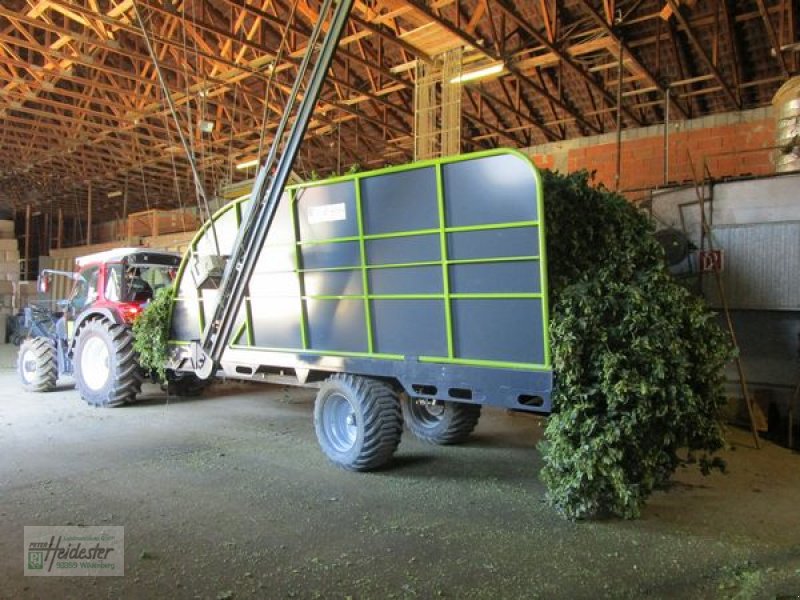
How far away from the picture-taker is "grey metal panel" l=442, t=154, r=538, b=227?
4277mm

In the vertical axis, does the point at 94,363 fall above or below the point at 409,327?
below

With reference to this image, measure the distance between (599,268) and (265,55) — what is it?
10596 millimetres

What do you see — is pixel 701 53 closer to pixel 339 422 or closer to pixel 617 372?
pixel 617 372

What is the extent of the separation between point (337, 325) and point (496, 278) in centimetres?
175

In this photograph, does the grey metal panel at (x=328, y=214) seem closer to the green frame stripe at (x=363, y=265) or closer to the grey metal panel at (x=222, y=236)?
the green frame stripe at (x=363, y=265)

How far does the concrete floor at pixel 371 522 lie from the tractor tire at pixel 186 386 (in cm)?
239

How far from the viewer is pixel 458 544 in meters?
3.93

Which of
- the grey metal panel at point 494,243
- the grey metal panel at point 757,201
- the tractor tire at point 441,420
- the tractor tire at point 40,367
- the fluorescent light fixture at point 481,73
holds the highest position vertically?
the fluorescent light fixture at point 481,73

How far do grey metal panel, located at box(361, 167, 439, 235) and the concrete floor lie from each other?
2.29m

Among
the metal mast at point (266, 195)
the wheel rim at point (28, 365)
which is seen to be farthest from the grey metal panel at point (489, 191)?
the wheel rim at point (28, 365)

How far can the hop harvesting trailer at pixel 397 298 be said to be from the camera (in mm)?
4406

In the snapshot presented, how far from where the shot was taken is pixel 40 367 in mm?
9633

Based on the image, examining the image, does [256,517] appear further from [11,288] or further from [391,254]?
[11,288]

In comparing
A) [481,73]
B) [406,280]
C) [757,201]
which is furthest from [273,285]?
[481,73]
